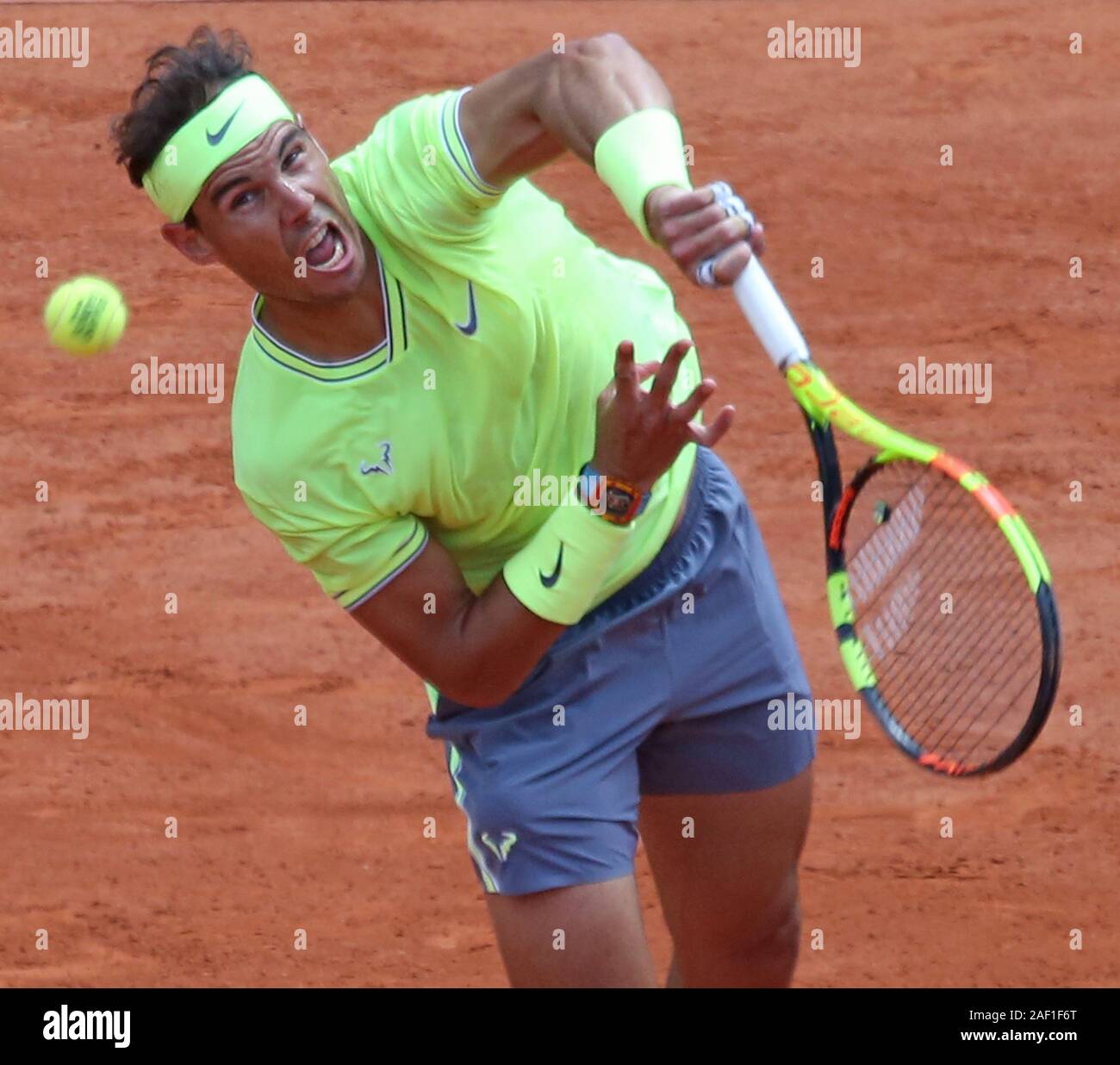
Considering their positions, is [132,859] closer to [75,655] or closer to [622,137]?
[75,655]

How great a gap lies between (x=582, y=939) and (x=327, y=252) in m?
1.23

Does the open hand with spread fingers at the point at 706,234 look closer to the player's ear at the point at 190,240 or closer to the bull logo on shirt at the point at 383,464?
the bull logo on shirt at the point at 383,464

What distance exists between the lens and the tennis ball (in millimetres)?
3771

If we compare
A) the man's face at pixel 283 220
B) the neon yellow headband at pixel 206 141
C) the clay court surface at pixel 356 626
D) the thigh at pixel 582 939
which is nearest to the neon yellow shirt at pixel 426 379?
the man's face at pixel 283 220

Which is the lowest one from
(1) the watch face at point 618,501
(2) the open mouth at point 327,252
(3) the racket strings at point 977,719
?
(3) the racket strings at point 977,719

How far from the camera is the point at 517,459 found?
129 inches

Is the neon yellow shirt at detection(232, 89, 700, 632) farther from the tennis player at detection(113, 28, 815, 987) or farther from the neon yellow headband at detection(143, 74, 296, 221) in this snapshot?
the neon yellow headband at detection(143, 74, 296, 221)

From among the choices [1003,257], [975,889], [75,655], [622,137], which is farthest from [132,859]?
[1003,257]

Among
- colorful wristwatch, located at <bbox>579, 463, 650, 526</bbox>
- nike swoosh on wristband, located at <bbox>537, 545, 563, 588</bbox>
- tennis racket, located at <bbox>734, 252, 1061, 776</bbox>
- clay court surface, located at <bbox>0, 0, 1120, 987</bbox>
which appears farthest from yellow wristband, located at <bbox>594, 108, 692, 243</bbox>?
clay court surface, located at <bbox>0, 0, 1120, 987</bbox>

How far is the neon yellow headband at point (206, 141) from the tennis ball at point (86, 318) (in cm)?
69

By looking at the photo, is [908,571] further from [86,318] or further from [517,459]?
[86,318]

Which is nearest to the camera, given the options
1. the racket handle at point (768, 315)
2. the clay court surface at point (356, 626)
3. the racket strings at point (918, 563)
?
the racket handle at point (768, 315)

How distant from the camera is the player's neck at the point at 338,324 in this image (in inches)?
124

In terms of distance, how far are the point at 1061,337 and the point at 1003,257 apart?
1.29 feet
